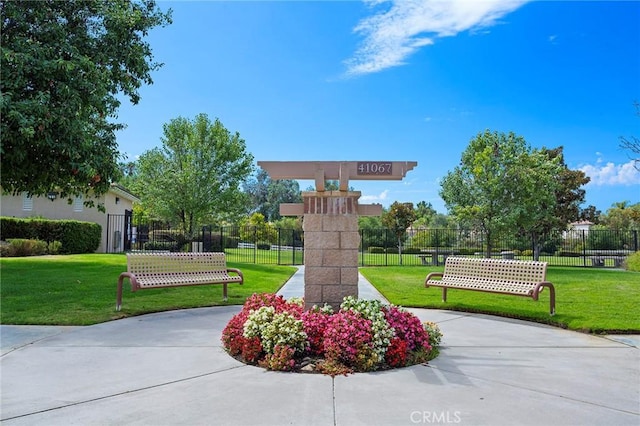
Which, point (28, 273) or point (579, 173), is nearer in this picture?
point (28, 273)

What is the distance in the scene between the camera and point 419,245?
1420 inches

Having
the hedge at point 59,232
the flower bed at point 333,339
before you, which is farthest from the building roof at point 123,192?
the flower bed at point 333,339

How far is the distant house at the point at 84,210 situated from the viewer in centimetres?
2186

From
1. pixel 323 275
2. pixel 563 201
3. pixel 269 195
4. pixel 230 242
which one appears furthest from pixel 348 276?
pixel 269 195

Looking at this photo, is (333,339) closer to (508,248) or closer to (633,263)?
Result: (633,263)

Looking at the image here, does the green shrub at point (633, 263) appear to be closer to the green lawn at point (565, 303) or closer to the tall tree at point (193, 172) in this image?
the green lawn at point (565, 303)

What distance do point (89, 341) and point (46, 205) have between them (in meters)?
20.7

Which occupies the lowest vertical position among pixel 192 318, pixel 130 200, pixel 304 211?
pixel 192 318

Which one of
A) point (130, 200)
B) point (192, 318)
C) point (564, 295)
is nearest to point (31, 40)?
point (192, 318)

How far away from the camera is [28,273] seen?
11.7 m

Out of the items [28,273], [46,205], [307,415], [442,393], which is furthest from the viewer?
[46,205]

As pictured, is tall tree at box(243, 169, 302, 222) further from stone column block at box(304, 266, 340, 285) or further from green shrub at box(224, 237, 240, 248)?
stone column block at box(304, 266, 340, 285)

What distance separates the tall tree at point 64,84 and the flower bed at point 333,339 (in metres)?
6.02

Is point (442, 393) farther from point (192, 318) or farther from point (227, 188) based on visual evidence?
point (227, 188)
